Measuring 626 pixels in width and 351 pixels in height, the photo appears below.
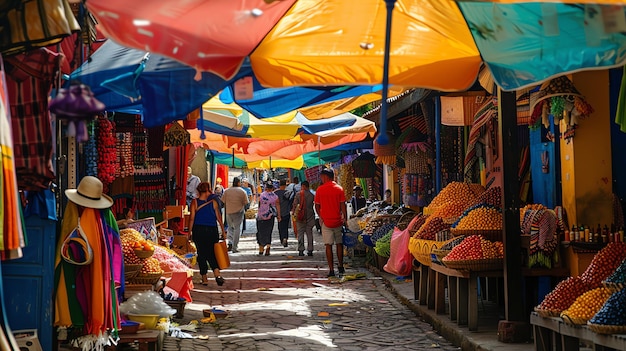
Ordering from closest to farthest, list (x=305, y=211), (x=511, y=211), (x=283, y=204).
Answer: (x=511, y=211), (x=305, y=211), (x=283, y=204)

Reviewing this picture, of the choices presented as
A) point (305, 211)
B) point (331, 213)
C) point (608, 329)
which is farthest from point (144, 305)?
point (305, 211)

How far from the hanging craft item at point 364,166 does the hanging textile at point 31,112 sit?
2177cm

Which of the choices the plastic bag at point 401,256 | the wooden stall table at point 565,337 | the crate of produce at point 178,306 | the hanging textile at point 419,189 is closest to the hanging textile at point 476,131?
the plastic bag at point 401,256

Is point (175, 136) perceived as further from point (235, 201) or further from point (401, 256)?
point (235, 201)

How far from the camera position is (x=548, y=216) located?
32.5ft

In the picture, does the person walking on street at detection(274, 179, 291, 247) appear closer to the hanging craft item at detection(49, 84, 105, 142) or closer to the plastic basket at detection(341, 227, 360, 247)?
the plastic basket at detection(341, 227, 360, 247)

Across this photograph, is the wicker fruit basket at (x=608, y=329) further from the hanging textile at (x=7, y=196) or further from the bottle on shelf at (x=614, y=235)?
the hanging textile at (x=7, y=196)

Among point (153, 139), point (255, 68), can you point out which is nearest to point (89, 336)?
point (255, 68)

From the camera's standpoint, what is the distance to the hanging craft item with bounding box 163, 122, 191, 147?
622 inches

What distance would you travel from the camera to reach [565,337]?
741 centimetres

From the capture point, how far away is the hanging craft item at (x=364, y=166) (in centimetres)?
2806

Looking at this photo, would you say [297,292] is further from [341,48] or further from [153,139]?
[341,48]

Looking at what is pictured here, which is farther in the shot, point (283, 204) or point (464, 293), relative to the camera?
point (283, 204)

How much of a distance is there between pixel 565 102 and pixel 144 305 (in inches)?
205
